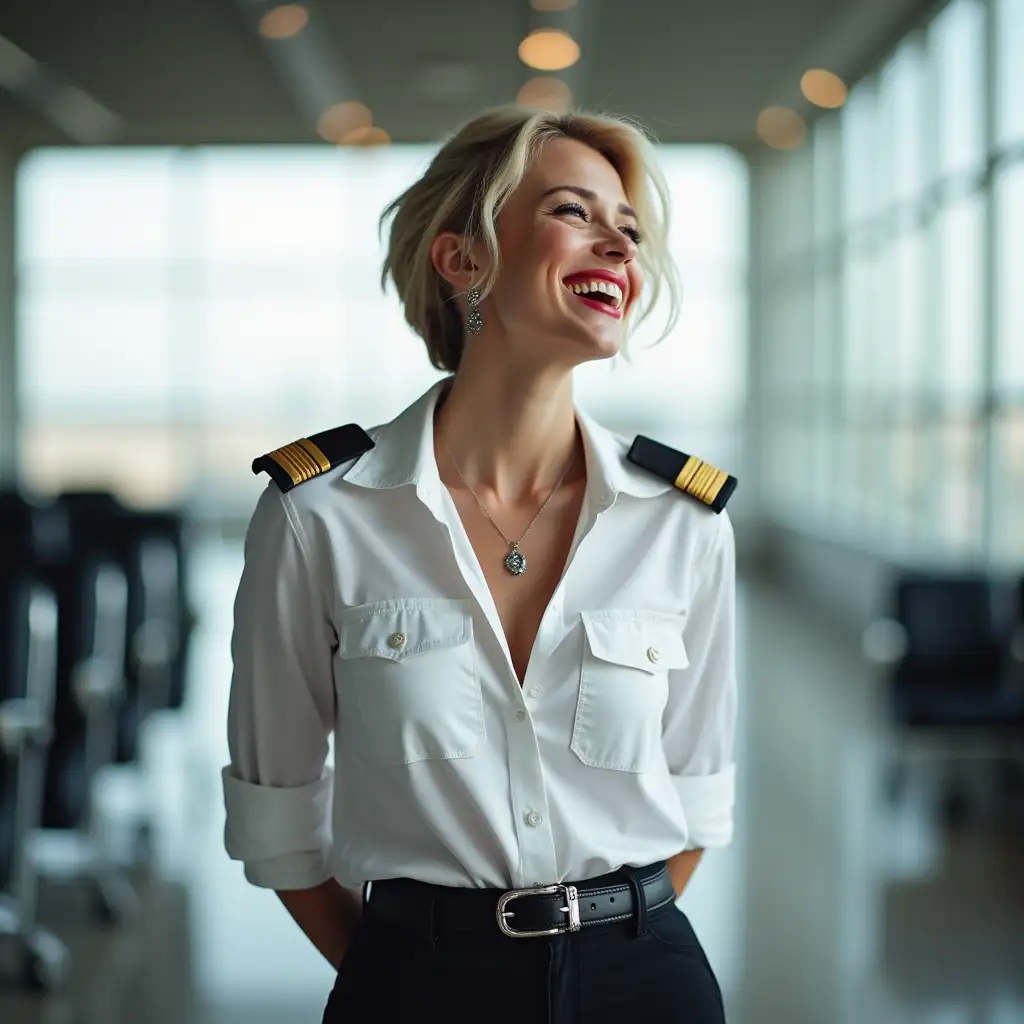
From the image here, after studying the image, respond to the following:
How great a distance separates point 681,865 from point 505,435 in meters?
0.66

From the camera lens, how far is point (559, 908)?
1.46 metres

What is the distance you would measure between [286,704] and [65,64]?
968cm

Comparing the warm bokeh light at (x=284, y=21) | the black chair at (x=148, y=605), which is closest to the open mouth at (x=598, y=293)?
the black chair at (x=148, y=605)

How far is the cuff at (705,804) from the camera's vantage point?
1751 millimetres

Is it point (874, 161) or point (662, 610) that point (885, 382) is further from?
point (662, 610)

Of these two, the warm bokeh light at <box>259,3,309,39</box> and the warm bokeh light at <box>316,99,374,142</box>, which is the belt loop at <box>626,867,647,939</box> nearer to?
the warm bokeh light at <box>259,3,309,39</box>

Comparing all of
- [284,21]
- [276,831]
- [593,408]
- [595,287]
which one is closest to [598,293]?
[595,287]

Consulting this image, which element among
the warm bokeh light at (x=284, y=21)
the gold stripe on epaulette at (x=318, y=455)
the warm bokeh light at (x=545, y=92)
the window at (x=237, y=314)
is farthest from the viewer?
the window at (x=237, y=314)

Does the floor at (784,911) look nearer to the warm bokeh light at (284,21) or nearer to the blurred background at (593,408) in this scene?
the blurred background at (593,408)

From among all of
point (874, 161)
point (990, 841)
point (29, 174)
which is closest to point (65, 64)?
point (29, 174)

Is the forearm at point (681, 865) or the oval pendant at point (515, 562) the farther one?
the forearm at point (681, 865)

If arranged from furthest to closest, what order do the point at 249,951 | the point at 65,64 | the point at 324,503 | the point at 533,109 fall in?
the point at 65,64
the point at 249,951
the point at 533,109
the point at 324,503

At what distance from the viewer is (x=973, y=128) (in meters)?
7.26

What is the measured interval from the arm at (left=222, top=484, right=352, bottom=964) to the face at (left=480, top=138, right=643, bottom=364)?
0.37 metres
